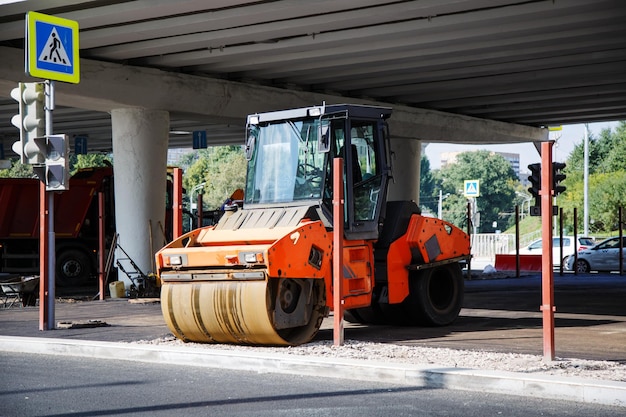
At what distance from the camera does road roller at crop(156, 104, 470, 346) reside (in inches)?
477

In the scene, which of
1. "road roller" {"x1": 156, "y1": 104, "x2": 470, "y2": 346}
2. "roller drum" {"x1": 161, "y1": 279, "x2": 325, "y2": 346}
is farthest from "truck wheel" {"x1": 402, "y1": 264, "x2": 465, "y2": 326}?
"roller drum" {"x1": 161, "y1": 279, "x2": 325, "y2": 346}

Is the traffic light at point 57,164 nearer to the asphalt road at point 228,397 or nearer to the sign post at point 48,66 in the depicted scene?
the sign post at point 48,66

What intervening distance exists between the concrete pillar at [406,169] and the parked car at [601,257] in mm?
6715

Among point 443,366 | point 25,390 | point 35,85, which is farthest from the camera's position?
point 35,85

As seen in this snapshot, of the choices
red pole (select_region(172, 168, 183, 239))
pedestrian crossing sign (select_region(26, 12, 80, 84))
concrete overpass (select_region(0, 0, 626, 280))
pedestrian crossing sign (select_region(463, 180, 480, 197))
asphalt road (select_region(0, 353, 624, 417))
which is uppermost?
concrete overpass (select_region(0, 0, 626, 280))

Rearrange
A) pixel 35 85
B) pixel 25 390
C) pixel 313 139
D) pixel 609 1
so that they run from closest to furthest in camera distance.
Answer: pixel 25 390 < pixel 313 139 < pixel 35 85 < pixel 609 1

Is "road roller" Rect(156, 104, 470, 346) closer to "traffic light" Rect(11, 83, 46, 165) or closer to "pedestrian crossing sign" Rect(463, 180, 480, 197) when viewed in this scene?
"traffic light" Rect(11, 83, 46, 165)

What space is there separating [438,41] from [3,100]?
15.9 metres

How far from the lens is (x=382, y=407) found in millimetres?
8391

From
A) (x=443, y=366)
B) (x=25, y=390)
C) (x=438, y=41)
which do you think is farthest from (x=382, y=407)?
(x=438, y=41)

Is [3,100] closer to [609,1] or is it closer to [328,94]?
[328,94]

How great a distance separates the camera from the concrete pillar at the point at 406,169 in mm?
35094

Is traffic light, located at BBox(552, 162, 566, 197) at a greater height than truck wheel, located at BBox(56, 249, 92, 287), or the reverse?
traffic light, located at BBox(552, 162, 566, 197)

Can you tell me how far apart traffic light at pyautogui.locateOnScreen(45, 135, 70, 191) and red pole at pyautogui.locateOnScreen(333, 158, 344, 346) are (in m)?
4.16
